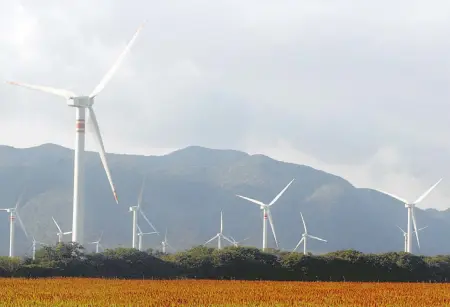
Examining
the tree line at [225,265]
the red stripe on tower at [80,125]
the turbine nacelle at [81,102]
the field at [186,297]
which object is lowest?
the field at [186,297]

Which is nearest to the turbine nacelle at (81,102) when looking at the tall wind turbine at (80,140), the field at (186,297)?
the tall wind turbine at (80,140)

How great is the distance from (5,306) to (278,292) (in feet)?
90.0

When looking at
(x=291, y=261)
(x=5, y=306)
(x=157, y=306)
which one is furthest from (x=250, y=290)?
(x=291, y=261)

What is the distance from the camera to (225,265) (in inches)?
4139

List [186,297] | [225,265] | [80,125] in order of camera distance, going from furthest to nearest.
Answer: [80,125] < [225,265] < [186,297]

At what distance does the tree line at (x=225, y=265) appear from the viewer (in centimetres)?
9788

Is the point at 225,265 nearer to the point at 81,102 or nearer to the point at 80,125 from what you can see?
the point at 80,125

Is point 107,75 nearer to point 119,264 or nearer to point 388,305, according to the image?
point 119,264

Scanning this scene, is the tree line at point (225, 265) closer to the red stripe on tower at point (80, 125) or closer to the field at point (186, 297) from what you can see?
the red stripe on tower at point (80, 125)

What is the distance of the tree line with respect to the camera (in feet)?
321

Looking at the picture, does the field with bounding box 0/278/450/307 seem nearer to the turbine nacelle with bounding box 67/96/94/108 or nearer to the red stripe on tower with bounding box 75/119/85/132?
the red stripe on tower with bounding box 75/119/85/132

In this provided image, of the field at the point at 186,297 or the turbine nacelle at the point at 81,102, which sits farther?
the turbine nacelle at the point at 81,102

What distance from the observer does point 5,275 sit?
93.1 meters

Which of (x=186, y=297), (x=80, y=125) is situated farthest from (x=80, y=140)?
(x=186, y=297)
